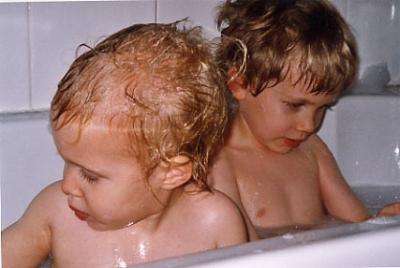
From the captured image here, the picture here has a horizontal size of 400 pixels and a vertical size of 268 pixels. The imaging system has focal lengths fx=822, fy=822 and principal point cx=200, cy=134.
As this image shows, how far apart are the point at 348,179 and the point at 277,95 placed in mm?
367

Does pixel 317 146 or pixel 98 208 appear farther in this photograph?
pixel 317 146

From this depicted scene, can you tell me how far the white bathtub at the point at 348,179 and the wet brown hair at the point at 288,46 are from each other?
235mm

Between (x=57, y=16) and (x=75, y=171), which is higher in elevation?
(x=57, y=16)

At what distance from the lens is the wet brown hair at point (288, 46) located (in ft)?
4.24

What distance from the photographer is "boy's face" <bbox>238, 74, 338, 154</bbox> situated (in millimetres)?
1300

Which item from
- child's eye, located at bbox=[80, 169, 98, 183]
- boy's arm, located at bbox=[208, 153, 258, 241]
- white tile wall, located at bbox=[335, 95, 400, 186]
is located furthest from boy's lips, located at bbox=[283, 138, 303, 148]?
child's eye, located at bbox=[80, 169, 98, 183]

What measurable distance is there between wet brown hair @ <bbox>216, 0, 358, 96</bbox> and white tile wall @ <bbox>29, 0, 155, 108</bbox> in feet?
0.66

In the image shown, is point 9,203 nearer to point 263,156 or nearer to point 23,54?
point 23,54

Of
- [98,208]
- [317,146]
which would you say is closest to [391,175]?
[317,146]

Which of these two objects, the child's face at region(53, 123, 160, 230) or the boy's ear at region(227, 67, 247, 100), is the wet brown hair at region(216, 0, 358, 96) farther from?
the child's face at region(53, 123, 160, 230)

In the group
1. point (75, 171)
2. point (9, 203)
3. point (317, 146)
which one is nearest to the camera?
point (75, 171)

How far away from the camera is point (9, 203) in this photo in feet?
4.33

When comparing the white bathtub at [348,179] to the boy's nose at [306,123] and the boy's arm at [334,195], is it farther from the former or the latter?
the boy's nose at [306,123]

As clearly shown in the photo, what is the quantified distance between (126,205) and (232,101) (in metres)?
0.40
